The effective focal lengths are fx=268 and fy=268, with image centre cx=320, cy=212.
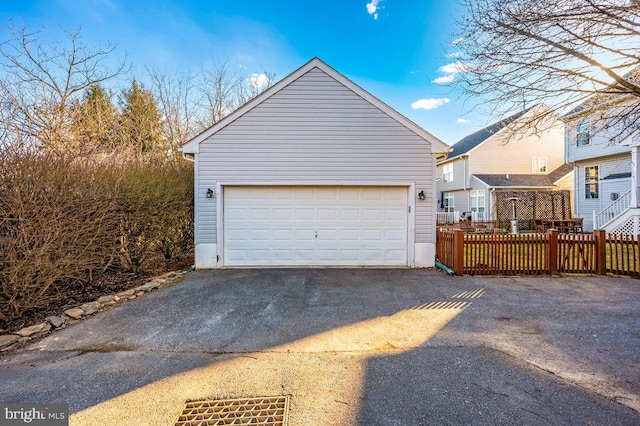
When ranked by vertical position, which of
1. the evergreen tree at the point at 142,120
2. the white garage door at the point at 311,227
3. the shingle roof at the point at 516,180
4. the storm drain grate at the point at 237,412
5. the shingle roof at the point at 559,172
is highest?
the evergreen tree at the point at 142,120

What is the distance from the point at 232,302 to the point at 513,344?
438 centimetres

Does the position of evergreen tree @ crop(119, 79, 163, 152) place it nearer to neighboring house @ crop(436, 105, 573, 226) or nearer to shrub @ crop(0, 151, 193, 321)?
shrub @ crop(0, 151, 193, 321)

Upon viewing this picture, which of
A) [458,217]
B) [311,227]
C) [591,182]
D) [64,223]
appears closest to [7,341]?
[64,223]

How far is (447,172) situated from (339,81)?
63.5 feet

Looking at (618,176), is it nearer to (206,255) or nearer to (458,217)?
(458,217)

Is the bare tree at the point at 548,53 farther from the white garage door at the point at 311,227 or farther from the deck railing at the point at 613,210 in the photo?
the deck railing at the point at 613,210

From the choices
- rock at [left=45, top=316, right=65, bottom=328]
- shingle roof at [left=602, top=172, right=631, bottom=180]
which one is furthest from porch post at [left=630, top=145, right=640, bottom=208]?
A: rock at [left=45, top=316, right=65, bottom=328]

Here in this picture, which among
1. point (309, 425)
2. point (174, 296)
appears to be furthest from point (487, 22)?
point (174, 296)

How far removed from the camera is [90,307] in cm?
455

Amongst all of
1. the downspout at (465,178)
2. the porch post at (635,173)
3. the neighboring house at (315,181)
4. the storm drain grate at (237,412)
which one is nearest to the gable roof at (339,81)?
the neighboring house at (315,181)

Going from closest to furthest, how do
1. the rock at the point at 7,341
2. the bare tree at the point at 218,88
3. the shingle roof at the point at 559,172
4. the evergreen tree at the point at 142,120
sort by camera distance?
the rock at the point at 7,341 < the evergreen tree at the point at 142,120 < the bare tree at the point at 218,88 < the shingle roof at the point at 559,172

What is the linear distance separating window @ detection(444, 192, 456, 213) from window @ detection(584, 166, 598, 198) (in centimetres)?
841

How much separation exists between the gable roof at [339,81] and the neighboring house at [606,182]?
8.35m

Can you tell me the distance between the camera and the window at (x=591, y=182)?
15.0m
